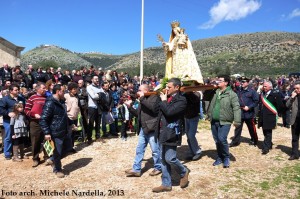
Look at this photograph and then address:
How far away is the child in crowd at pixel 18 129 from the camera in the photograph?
7.57 m

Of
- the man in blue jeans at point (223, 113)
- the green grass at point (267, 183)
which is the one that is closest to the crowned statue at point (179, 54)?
the man in blue jeans at point (223, 113)

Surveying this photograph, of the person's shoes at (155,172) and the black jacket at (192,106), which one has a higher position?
the black jacket at (192,106)

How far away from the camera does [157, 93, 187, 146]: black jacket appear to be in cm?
505

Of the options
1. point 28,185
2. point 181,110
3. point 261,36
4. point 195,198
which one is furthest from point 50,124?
point 261,36

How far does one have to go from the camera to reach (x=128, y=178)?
6.26 m

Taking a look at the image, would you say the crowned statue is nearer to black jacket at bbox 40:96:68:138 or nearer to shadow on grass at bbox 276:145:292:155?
black jacket at bbox 40:96:68:138

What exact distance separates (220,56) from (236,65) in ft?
37.3

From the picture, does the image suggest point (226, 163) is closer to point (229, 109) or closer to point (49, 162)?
point (229, 109)

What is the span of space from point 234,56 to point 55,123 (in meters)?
A: 63.4

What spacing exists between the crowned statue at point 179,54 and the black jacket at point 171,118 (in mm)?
2716

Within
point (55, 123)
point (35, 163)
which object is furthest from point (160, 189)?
point (35, 163)

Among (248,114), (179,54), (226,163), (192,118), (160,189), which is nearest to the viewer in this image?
(160,189)

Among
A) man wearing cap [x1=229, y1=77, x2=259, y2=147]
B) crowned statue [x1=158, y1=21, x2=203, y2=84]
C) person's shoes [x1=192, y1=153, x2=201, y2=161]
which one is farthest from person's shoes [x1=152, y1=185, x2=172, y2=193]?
man wearing cap [x1=229, y1=77, x2=259, y2=147]

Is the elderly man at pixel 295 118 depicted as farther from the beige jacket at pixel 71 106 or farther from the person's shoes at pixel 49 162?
the person's shoes at pixel 49 162
